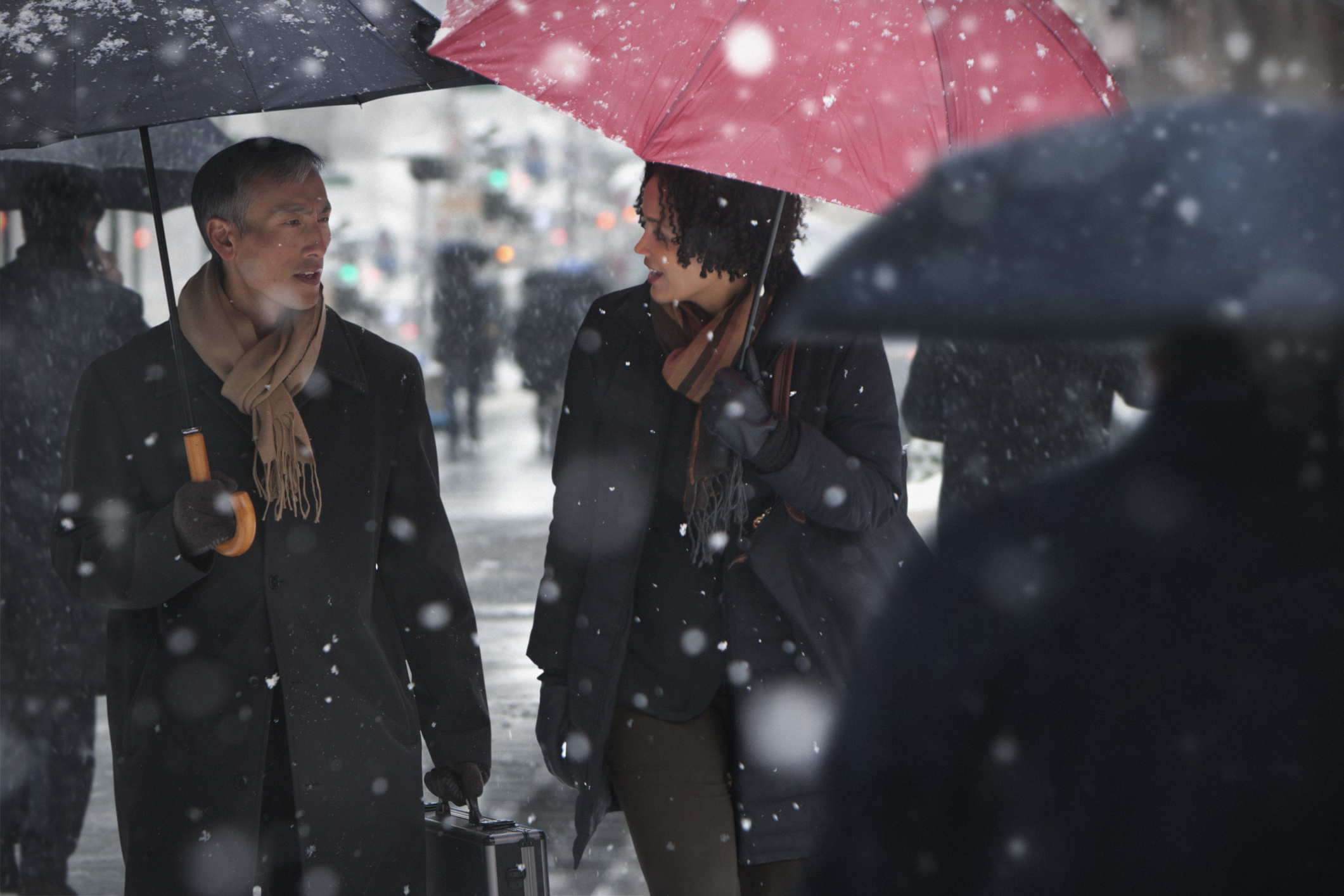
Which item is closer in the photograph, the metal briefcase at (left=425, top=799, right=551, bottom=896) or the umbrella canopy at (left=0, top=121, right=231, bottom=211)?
the metal briefcase at (left=425, top=799, right=551, bottom=896)

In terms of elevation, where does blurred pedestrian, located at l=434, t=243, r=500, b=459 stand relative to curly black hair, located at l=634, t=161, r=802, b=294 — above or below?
below

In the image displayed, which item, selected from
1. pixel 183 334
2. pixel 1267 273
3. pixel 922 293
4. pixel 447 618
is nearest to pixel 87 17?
pixel 183 334

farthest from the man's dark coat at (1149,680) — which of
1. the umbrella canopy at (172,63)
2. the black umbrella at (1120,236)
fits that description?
the umbrella canopy at (172,63)

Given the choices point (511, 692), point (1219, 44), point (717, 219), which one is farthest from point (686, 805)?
point (1219, 44)

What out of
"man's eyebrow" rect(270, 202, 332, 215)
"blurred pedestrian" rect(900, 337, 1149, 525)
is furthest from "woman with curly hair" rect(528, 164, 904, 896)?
"blurred pedestrian" rect(900, 337, 1149, 525)

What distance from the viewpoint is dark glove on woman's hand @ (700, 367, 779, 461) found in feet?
10.4

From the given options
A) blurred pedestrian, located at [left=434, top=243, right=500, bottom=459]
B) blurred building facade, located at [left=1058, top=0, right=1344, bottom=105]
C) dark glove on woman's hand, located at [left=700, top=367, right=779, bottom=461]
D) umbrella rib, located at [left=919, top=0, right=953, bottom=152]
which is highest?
blurred building facade, located at [left=1058, top=0, right=1344, bottom=105]

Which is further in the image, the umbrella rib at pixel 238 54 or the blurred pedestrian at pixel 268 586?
the blurred pedestrian at pixel 268 586

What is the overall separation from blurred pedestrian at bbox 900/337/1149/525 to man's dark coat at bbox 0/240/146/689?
2862 mm

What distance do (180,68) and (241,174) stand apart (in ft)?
1.23

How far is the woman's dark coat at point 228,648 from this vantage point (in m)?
3.17

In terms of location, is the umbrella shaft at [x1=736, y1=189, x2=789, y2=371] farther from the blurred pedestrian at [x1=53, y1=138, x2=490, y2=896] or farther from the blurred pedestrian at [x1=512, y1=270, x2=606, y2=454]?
the blurred pedestrian at [x1=512, y1=270, x2=606, y2=454]

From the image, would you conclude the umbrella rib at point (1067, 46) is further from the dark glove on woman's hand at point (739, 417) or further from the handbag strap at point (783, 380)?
the dark glove on woman's hand at point (739, 417)

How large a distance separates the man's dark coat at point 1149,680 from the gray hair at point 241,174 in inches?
102
